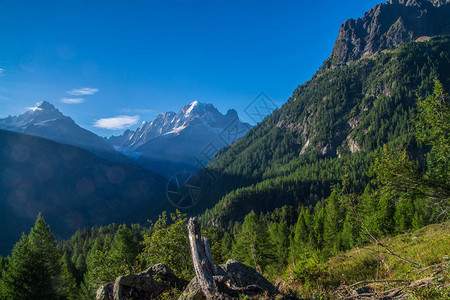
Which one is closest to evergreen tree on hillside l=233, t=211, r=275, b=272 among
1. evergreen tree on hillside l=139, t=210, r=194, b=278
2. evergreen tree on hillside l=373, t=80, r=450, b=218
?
evergreen tree on hillside l=139, t=210, r=194, b=278

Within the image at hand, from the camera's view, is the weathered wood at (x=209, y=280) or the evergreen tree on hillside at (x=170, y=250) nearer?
the weathered wood at (x=209, y=280)

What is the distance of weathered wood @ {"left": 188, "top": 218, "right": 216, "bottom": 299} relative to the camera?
5.89 metres

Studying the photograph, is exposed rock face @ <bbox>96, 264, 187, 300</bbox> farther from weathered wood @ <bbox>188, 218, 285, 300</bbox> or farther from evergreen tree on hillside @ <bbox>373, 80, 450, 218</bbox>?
evergreen tree on hillside @ <bbox>373, 80, 450, 218</bbox>

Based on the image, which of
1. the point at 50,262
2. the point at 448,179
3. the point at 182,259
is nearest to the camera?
the point at 448,179

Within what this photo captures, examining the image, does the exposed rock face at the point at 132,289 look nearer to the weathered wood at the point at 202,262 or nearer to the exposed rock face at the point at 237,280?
the exposed rock face at the point at 237,280

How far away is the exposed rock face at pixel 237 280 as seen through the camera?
21.4 ft

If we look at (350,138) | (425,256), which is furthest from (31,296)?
(350,138)

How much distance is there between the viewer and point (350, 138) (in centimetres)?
19638

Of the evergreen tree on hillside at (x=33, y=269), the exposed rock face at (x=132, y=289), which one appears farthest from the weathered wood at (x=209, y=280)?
the evergreen tree on hillside at (x=33, y=269)

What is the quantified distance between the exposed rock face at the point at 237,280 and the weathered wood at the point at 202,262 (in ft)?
1.88

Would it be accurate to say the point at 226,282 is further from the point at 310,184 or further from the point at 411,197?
the point at 310,184

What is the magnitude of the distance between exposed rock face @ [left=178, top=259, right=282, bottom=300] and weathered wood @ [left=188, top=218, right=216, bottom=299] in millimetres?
572

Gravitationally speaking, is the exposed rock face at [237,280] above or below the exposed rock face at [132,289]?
below

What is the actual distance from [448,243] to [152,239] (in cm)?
2051
